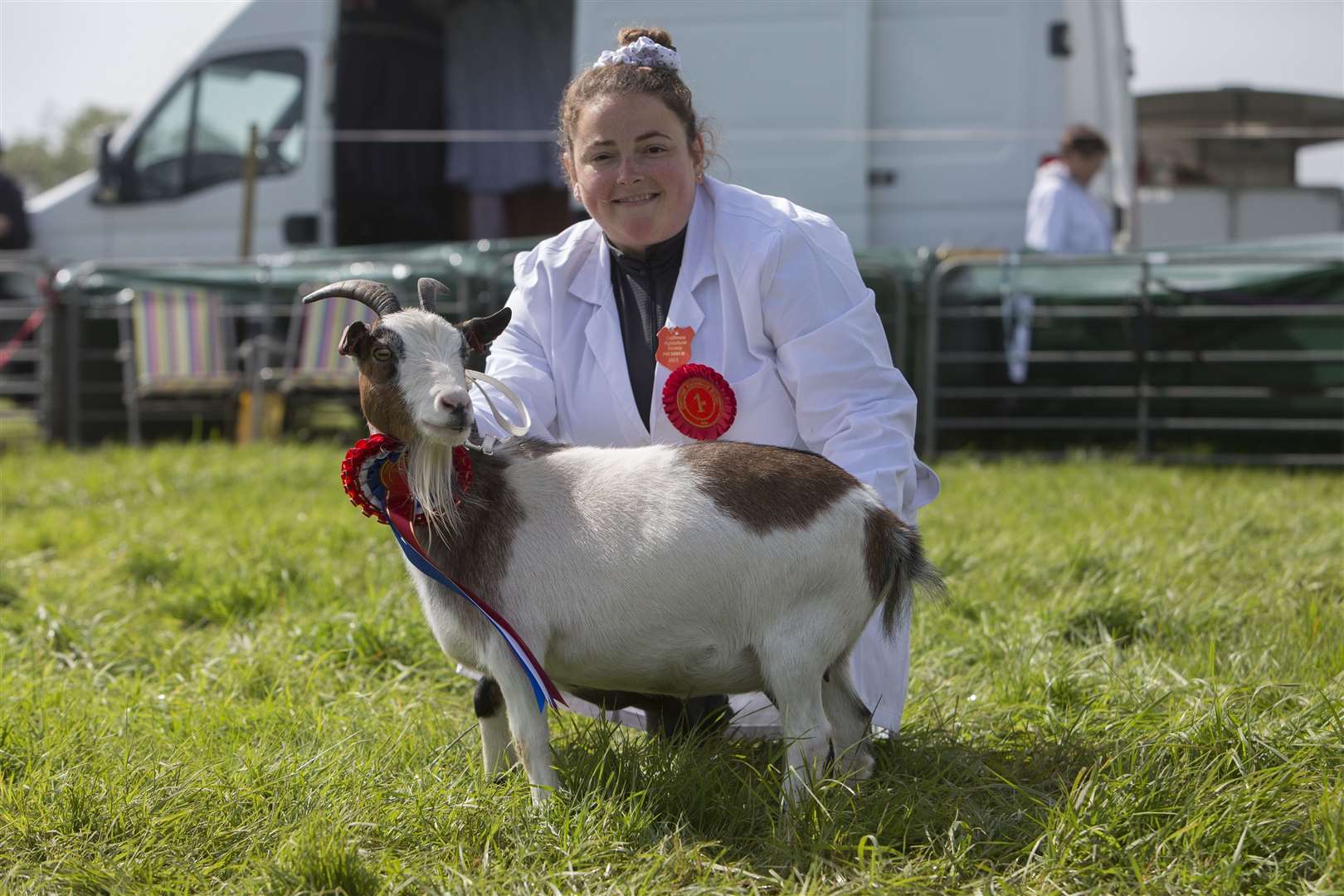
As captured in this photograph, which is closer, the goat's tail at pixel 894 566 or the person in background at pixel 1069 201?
the goat's tail at pixel 894 566

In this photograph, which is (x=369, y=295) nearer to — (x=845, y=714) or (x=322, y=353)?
(x=845, y=714)

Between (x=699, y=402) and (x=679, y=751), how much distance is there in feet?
2.75

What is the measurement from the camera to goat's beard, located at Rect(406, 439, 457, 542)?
103 inches

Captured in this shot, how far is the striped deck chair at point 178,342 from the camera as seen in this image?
8.62 metres

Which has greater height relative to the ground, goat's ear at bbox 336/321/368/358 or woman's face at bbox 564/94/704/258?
woman's face at bbox 564/94/704/258

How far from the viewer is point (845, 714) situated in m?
2.86

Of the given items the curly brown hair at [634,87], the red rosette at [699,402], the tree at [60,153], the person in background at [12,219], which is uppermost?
the tree at [60,153]

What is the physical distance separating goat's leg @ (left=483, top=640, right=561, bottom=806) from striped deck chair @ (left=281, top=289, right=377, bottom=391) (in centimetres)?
588

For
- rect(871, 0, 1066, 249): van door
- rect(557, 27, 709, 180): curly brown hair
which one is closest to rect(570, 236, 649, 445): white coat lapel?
rect(557, 27, 709, 180): curly brown hair

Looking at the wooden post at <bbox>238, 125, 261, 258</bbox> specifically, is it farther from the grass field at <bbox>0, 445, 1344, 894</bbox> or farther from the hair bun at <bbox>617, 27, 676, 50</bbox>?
the hair bun at <bbox>617, 27, 676, 50</bbox>

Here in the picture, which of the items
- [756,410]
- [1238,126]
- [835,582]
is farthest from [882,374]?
[1238,126]

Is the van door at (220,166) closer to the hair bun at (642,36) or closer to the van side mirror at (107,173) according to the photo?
the van side mirror at (107,173)

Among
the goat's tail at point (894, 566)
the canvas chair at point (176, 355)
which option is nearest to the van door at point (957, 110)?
the canvas chair at point (176, 355)

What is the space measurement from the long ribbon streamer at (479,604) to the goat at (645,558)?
0.02 meters
